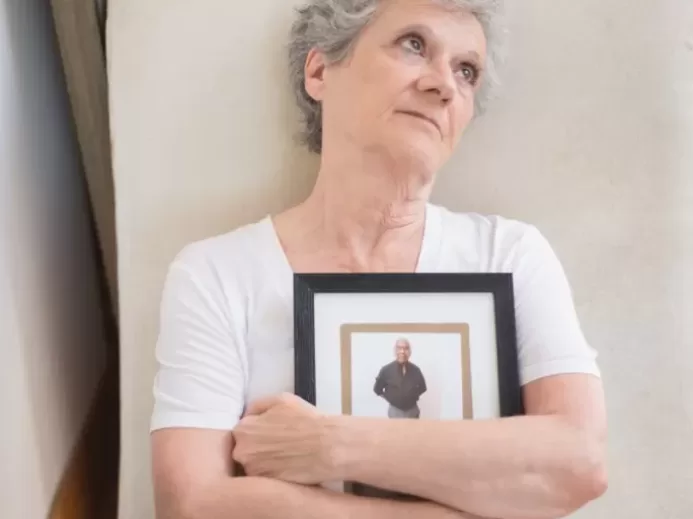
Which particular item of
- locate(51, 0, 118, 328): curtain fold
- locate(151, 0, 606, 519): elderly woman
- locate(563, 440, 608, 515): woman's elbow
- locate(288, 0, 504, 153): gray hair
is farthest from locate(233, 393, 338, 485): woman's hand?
locate(51, 0, 118, 328): curtain fold

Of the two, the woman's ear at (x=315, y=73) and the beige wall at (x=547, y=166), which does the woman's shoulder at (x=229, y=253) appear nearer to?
the beige wall at (x=547, y=166)

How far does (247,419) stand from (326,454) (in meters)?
0.11

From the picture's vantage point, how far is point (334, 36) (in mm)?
976

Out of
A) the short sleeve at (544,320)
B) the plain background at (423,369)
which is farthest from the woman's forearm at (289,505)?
the short sleeve at (544,320)

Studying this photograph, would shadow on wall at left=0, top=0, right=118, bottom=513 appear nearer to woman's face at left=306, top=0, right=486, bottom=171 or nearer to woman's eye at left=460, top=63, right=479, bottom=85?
woman's face at left=306, top=0, right=486, bottom=171

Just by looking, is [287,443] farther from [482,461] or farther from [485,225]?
[485,225]

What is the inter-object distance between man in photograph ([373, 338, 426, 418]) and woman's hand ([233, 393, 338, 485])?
0.09 metres

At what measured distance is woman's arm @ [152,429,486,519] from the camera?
829mm

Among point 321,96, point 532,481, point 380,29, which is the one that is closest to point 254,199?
point 321,96

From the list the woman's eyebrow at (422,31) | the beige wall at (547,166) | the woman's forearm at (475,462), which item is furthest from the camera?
the beige wall at (547,166)

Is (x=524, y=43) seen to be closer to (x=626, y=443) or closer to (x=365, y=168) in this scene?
(x=365, y=168)

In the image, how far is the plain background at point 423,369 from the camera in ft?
2.90

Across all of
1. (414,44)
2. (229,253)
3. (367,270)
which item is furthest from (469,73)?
(229,253)

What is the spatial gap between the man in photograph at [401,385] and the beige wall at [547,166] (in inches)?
11.9
